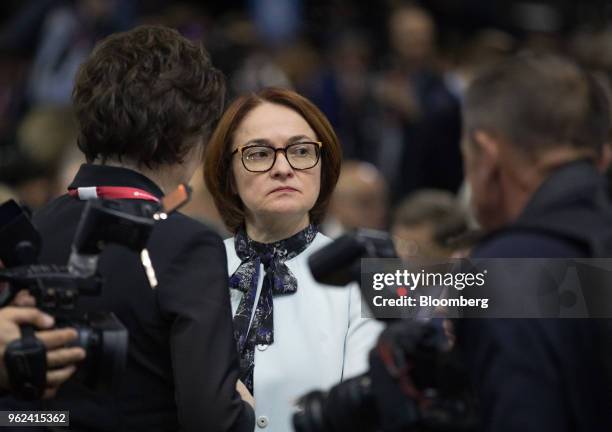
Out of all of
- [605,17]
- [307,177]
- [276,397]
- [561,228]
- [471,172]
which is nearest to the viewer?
[561,228]

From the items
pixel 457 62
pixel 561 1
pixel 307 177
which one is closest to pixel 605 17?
pixel 561 1

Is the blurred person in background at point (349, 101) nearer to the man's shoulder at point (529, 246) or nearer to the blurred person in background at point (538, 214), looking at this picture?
the blurred person in background at point (538, 214)

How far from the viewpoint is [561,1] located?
12.5 m

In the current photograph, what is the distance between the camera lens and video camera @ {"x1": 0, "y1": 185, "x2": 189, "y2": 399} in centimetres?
→ 288

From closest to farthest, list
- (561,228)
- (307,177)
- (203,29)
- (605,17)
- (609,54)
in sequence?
(561,228)
(307,177)
(609,54)
(203,29)
(605,17)

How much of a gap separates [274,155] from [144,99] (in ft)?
2.33

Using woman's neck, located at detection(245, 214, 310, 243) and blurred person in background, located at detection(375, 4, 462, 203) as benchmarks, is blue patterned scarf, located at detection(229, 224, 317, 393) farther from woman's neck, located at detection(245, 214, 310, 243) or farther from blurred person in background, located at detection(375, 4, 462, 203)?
blurred person in background, located at detection(375, 4, 462, 203)

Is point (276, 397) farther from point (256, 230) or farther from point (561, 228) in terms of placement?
point (561, 228)

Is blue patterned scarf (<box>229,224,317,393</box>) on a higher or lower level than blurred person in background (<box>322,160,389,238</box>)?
lower

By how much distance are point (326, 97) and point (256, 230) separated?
5884mm

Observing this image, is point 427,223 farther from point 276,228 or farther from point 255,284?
point 255,284

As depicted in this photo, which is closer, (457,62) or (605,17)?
(457,62)

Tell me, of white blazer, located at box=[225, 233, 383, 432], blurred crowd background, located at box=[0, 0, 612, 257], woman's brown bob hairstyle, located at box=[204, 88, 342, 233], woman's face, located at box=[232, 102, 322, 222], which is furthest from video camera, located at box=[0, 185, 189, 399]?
blurred crowd background, located at box=[0, 0, 612, 257]

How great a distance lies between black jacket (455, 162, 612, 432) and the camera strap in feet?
3.00
